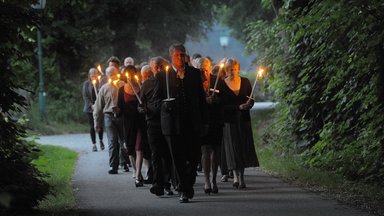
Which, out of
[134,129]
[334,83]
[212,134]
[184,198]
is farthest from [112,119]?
[184,198]

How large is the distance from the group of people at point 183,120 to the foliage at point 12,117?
2.18 m

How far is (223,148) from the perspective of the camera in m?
13.3

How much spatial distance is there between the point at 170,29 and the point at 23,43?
83.1 feet

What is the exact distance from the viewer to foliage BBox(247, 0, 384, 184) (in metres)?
11.7

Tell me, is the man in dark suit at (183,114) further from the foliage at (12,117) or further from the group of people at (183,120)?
the foliage at (12,117)

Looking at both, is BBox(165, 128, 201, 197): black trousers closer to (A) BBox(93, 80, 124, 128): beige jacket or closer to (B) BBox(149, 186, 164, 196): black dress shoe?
(B) BBox(149, 186, 164, 196): black dress shoe

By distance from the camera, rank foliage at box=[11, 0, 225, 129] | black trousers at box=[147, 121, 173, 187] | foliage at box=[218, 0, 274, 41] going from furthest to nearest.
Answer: foliage at box=[218, 0, 274, 41] → foliage at box=[11, 0, 225, 129] → black trousers at box=[147, 121, 173, 187]

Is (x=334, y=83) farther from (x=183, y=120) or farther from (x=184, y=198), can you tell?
(x=184, y=198)

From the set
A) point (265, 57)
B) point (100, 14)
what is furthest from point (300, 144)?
point (100, 14)

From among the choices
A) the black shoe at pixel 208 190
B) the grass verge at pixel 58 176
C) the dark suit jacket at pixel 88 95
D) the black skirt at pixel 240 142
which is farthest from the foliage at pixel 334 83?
the dark suit jacket at pixel 88 95

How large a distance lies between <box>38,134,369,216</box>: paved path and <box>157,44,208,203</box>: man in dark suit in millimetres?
411

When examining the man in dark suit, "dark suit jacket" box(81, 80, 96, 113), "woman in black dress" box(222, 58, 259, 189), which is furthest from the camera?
"dark suit jacket" box(81, 80, 96, 113)

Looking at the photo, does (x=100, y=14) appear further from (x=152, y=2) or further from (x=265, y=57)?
(x=265, y=57)

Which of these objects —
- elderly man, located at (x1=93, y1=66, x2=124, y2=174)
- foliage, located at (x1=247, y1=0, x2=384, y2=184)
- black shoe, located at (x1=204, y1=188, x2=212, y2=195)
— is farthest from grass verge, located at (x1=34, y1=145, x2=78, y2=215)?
foliage, located at (x1=247, y1=0, x2=384, y2=184)
